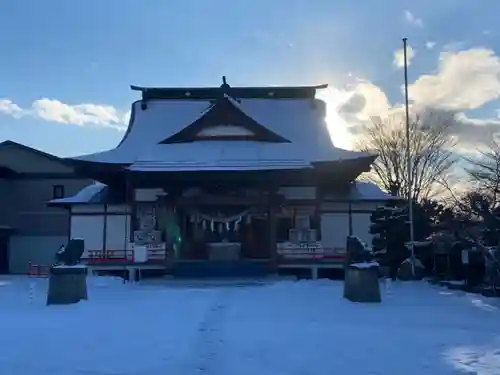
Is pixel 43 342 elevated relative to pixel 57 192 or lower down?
lower down

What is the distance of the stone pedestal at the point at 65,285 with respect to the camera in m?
13.1

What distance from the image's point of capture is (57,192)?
36312 mm

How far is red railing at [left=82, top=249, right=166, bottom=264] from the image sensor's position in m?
22.2

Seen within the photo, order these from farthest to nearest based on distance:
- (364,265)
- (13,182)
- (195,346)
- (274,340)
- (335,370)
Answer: (13,182) < (364,265) < (274,340) < (195,346) < (335,370)

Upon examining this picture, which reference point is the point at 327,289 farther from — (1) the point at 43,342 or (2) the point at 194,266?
(1) the point at 43,342

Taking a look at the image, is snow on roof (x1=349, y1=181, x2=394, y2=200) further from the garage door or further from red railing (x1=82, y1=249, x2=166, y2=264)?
the garage door

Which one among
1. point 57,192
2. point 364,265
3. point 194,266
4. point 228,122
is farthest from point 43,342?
point 57,192

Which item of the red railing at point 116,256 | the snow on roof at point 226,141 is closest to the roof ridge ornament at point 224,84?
the snow on roof at point 226,141

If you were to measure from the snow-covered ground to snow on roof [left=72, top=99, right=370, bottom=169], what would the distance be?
1020cm

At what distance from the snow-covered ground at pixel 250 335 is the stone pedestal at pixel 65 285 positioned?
441 millimetres

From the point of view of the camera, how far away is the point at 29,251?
3600 centimetres

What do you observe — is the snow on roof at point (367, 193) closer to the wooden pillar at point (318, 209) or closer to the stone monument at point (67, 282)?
the wooden pillar at point (318, 209)

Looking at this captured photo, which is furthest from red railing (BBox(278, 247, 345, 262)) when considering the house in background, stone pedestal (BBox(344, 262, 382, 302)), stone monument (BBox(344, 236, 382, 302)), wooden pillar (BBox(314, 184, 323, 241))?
the house in background

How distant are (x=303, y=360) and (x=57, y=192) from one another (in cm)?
3220
